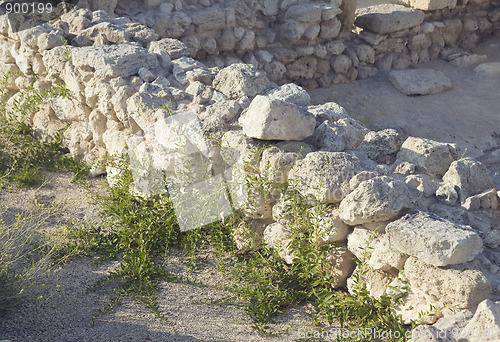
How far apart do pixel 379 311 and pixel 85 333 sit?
167 cm

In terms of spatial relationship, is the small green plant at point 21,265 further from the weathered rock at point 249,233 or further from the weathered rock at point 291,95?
the weathered rock at point 291,95

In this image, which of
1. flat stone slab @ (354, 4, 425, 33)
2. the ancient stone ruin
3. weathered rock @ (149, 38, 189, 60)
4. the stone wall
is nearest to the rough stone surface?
the ancient stone ruin

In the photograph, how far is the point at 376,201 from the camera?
10.2 feet

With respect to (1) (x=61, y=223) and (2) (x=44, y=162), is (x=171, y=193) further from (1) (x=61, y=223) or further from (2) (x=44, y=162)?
(2) (x=44, y=162)

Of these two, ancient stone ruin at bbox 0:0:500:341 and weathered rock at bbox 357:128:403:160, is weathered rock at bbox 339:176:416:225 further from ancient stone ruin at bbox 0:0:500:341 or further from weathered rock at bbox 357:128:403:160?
weathered rock at bbox 357:128:403:160

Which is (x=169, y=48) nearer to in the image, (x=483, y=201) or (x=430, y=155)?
(x=430, y=155)

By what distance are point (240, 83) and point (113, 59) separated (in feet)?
3.77

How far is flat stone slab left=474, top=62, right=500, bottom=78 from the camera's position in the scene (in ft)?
25.2

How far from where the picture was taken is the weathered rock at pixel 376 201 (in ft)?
10.2

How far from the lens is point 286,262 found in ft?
11.9

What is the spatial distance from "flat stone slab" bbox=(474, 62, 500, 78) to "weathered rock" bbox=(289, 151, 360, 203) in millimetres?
5143

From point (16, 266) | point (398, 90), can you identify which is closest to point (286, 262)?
point (16, 266)

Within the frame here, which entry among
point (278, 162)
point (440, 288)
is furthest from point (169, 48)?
point (440, 288)

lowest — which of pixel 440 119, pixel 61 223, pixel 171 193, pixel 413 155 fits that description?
pixel 440 119
